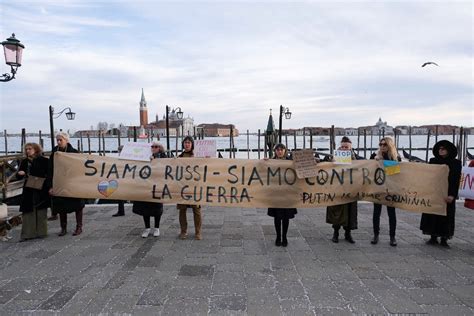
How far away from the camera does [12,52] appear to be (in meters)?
7.38

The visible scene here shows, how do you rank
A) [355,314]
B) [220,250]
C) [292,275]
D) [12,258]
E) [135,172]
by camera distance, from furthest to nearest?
[135,172] → [220,250] → [12,258] → [292,275] → [355,314]

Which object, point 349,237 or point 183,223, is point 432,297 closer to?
point 349,237

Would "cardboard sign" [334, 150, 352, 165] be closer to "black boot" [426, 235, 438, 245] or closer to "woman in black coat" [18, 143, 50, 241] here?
"black boot" [426, 235, 438, 245]

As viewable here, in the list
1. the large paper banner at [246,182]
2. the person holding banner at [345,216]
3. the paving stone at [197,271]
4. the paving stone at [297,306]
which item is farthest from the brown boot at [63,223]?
the person holding banner at [345,216]

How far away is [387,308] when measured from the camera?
126 inches

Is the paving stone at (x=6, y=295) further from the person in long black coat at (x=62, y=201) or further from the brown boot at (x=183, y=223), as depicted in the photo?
the brown boot at (x=183, y=223)

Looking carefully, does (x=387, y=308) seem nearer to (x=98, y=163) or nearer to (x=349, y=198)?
(x=349, y=198)

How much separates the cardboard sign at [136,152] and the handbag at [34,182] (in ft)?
4.42

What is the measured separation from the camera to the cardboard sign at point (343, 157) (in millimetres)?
5176

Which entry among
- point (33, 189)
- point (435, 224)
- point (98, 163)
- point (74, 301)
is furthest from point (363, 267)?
point (33, 189)

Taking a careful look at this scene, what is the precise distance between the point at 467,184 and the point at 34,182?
22.2 ft

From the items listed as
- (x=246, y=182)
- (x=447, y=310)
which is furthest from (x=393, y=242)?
(x=246, y=182)

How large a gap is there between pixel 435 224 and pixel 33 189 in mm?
6355

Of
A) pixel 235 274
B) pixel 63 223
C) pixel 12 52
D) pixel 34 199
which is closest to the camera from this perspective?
pixel 235 274
